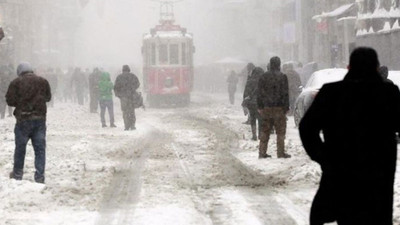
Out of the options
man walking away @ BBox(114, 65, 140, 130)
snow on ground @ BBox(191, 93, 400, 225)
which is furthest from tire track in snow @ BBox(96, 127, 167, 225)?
man walking away @ BBox(114, 65, 140, 130)

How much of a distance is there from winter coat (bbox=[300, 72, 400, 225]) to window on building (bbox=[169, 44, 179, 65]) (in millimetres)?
32528

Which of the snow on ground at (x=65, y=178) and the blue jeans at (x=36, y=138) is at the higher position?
the blue jeans at (x=36, y=138)

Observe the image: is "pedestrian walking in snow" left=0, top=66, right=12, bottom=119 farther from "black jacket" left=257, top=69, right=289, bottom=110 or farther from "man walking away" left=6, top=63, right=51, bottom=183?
"man walking away" left=6, top=63, right=51, bottom=183

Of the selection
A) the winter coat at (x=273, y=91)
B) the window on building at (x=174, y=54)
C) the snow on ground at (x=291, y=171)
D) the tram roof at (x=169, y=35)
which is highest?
the tram roof at (x=169, y=35)

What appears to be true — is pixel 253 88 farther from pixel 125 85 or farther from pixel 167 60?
pixel 167 60

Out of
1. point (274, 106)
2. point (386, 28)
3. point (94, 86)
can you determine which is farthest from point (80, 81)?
point (274, 106)

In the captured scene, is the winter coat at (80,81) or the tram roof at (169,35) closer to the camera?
the tram roof at (169,35)

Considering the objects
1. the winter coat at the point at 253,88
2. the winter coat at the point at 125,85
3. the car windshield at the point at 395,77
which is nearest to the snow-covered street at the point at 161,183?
the winter coat at the point at 253,88

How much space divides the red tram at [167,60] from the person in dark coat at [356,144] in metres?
32.4

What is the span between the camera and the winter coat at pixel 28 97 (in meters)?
11.8

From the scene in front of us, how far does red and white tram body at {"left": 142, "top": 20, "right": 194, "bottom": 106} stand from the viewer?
124 feet

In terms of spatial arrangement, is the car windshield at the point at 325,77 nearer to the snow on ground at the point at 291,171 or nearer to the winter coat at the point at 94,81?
the snow on ground at the point at 291,171

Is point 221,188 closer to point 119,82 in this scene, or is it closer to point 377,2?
point 119,82

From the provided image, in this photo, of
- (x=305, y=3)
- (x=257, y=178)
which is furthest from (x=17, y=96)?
(x=305, y=3)
